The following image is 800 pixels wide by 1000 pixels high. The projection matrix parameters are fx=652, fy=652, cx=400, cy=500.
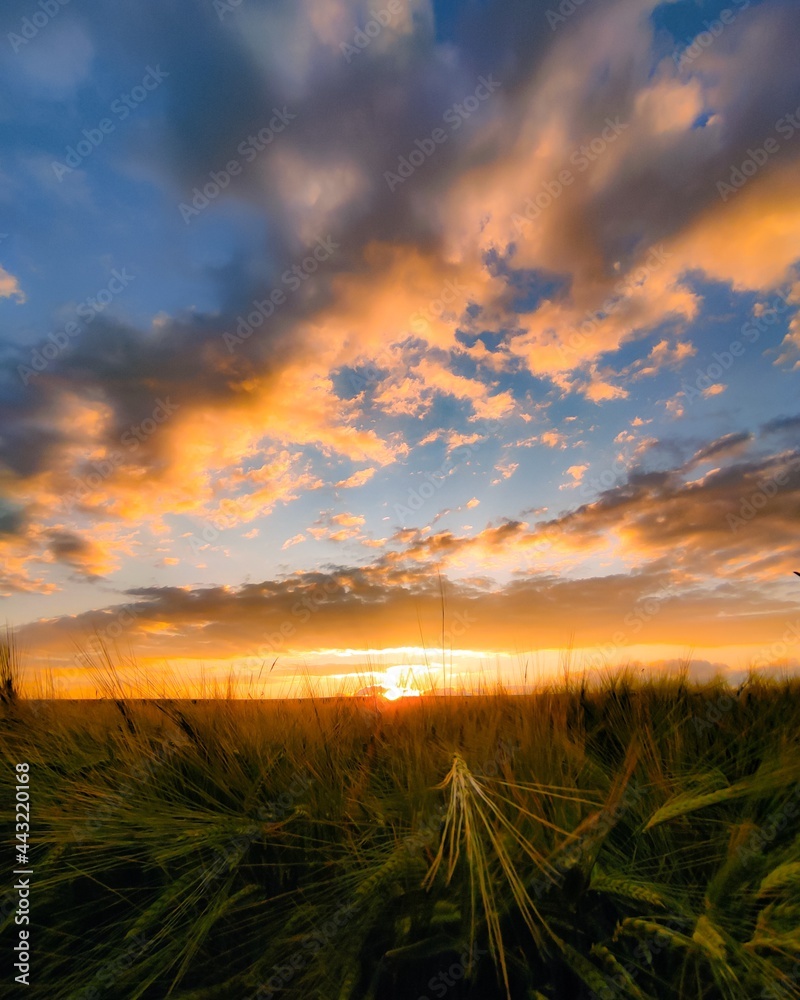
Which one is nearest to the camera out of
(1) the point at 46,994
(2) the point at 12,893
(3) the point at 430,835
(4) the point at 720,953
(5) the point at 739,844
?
(4) the point at 720,953

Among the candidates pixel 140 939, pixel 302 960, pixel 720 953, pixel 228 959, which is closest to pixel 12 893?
pixel 140 939

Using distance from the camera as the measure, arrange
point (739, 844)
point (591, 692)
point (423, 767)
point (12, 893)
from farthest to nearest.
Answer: point (591, 692) → point (12, 893) → point (423, 767) → point (739, 844)

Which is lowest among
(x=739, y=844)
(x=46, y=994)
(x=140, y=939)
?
(x=46, y=994)

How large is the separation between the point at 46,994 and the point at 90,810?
24.3 inches

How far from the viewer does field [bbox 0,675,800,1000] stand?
5.91ft

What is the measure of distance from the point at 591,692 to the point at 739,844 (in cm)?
231

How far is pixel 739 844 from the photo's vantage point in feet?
6.24

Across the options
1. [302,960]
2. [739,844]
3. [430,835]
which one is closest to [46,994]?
[302,960]

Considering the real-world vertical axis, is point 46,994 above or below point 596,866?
below

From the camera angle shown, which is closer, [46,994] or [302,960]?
[302,960]

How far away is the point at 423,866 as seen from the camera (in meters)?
2.01

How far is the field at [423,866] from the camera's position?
1.80 m

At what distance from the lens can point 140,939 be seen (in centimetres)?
225

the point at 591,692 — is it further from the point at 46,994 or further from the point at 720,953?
the point at 46,994
